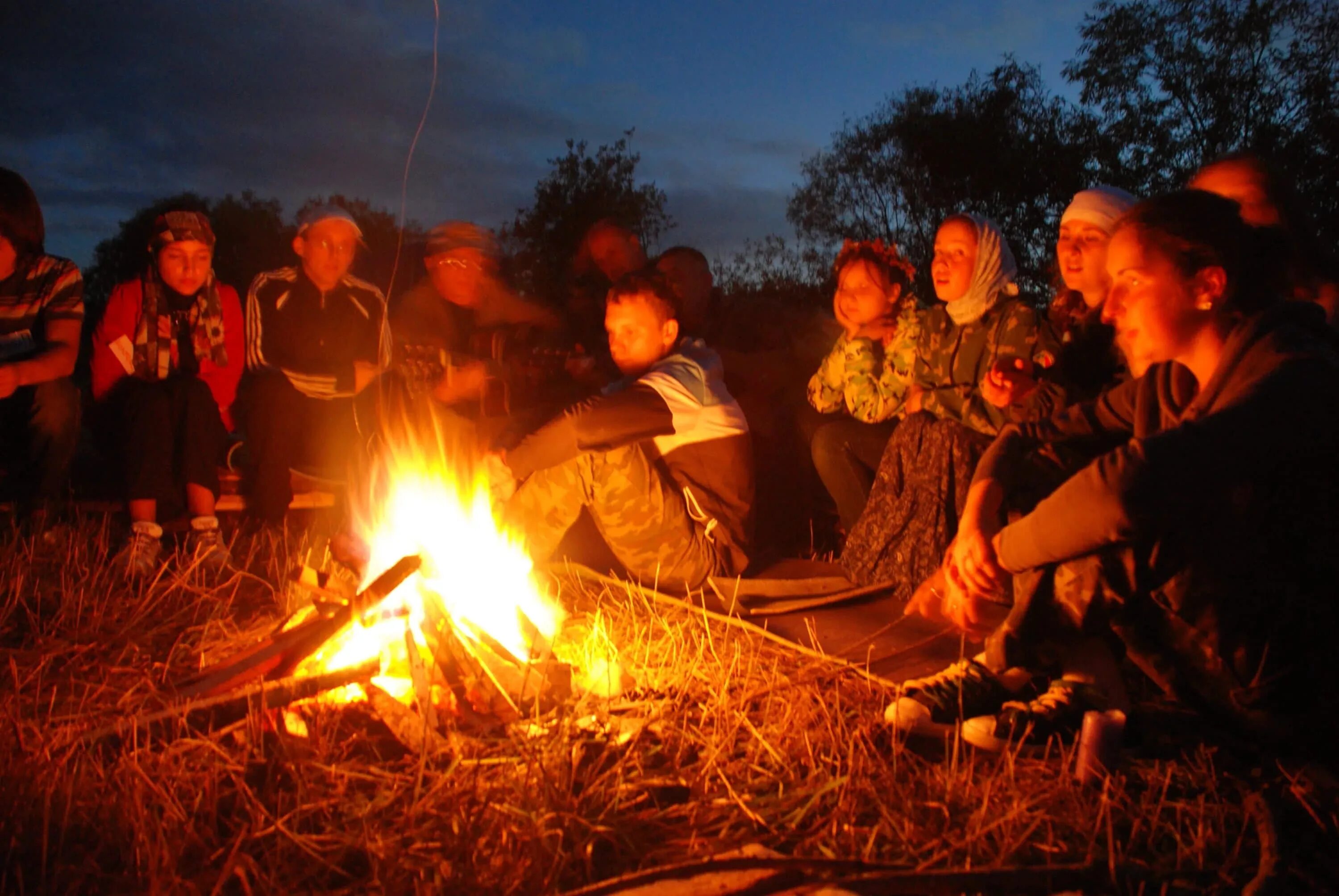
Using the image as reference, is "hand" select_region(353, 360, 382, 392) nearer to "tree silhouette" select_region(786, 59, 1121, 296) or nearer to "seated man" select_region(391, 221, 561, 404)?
"seated man" select_region(391, 221, 561, 404)

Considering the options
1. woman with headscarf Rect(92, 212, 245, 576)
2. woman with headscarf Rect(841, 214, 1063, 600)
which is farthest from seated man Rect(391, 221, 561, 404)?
woman with headscarf Rect(841, 214, 1063, 600)

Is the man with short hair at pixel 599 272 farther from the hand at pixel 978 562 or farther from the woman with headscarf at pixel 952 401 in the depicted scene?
the hand at pixel 978 562

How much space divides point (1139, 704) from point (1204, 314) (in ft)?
4.08

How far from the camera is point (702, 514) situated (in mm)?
4535

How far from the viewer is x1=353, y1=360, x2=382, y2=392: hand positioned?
6.11 metres

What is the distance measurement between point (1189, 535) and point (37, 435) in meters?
5.18

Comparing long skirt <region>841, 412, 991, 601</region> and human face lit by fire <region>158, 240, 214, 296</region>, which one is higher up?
human face lit by fire <region>158, 240, 214, 296</region>

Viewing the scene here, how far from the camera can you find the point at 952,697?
2764 mm

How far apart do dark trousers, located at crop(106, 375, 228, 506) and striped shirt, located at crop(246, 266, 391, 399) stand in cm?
72

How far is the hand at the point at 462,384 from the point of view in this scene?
586cm

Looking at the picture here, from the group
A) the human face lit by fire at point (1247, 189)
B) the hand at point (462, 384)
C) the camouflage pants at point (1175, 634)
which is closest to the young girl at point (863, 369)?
the human face lit by fire at point (1247, 189)

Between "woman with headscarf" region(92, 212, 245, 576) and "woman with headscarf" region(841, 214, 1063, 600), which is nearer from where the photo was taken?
"woman with headscarf" region(841, 214, 1063, 600)

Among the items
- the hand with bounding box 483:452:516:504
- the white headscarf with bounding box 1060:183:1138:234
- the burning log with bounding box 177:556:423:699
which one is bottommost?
the burning log with bounding box 177:556:423:699

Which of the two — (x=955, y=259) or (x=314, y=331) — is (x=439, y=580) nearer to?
(x=955, y=259)
